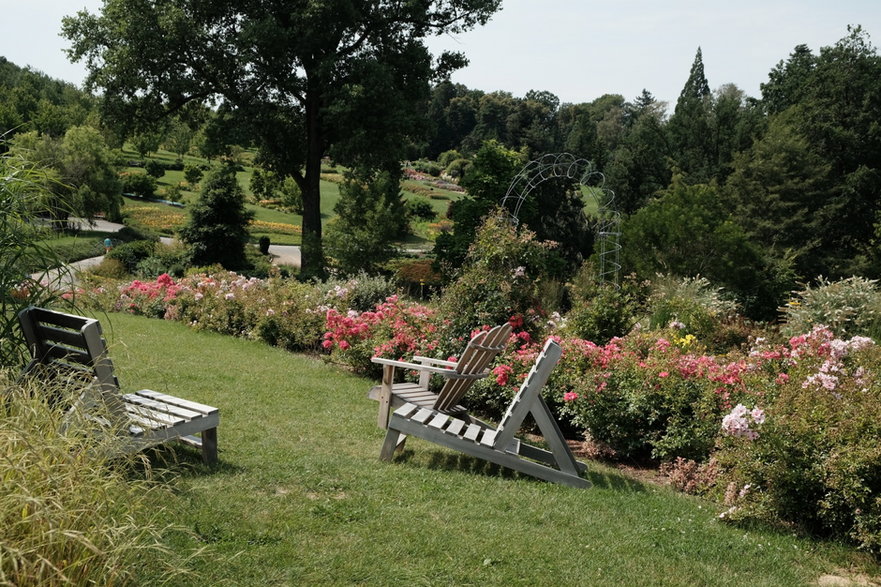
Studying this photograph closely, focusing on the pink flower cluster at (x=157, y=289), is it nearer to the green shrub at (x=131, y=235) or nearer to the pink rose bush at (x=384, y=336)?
the pink rose bush at (x=384, y=336)

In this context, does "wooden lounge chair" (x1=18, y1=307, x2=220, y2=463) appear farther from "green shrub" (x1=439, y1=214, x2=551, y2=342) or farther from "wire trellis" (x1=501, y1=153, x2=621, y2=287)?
"wire trellis" (x1=501, y1=153, x2=621, y2=287)

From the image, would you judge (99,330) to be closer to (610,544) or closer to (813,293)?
(610,544)

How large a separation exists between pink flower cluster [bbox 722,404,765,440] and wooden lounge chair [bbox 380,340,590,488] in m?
1.02

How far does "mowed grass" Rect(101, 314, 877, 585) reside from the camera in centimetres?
318

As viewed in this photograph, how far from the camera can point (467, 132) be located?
77.6 meters

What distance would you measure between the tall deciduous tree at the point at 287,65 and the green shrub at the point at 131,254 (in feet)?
12.9

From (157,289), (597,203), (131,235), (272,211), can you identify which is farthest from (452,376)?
(272,211)

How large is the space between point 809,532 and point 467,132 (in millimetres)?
76014

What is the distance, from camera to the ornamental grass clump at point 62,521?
2.04m

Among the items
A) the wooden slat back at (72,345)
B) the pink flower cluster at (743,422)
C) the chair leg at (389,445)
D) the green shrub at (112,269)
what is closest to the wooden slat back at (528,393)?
the chair leg at (389,445)

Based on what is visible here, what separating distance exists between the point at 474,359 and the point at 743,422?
1.91 meters

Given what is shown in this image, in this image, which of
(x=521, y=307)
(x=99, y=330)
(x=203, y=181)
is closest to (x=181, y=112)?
(x=203, y=181)

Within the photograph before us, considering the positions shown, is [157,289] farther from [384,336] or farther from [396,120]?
→ [396,120]

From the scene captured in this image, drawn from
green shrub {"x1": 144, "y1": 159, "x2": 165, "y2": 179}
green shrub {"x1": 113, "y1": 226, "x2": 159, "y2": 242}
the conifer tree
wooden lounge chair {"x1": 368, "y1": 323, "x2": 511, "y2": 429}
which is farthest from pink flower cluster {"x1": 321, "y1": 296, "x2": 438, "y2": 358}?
green shrub {"x1": 144, "y1": 159, "x2": 165, "y2": 179}
